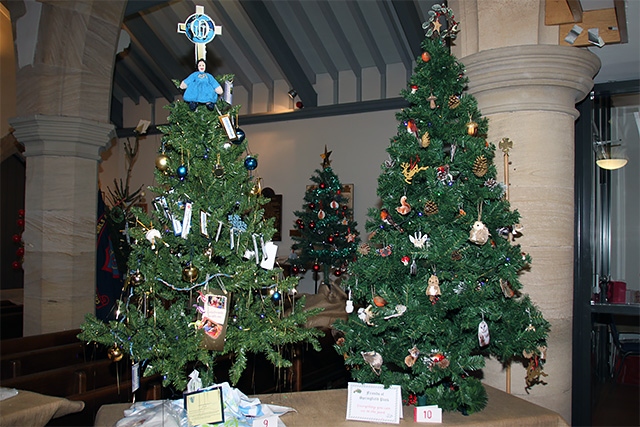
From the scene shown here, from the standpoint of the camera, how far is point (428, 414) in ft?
8.84

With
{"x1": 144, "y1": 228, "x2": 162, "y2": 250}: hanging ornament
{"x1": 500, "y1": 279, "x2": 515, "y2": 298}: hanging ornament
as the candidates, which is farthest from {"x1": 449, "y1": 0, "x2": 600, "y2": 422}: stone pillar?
{"x1": 144, "y1": 228, "x2": 162, "y2": 250}: hanging ornament

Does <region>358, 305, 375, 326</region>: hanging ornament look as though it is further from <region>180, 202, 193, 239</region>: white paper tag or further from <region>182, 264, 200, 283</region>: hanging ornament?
<region>180, 202, 193, 239</region>: white paper tag

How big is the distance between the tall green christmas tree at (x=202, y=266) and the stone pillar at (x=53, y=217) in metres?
2.77

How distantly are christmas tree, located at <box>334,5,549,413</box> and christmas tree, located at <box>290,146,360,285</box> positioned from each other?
582cm

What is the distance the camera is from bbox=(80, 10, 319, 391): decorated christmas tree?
8.38ft

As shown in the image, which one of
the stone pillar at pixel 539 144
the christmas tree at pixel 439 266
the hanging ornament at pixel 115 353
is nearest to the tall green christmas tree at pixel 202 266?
the hanging ornament at pixel 115 353

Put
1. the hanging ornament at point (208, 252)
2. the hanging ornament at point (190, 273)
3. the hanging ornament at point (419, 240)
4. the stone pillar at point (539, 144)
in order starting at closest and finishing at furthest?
the hanging ornament at point (190, 273)
the hanging ornament at point (208, 252)
the hanging ornament at point (419, 240)
the stone pillar at point (539, 144)

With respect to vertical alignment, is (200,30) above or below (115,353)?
above

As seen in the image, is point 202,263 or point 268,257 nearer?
point 202,263

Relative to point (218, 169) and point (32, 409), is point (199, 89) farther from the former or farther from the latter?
point (32, 409)

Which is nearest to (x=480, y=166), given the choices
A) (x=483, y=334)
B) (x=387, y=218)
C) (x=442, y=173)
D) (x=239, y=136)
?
(x=442, y=173)

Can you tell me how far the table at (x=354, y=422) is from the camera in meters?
2.69

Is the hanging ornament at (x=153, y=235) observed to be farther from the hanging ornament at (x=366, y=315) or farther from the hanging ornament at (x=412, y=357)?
the hanging ornament at (x=412, y=357)

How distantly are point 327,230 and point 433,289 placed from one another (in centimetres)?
627
